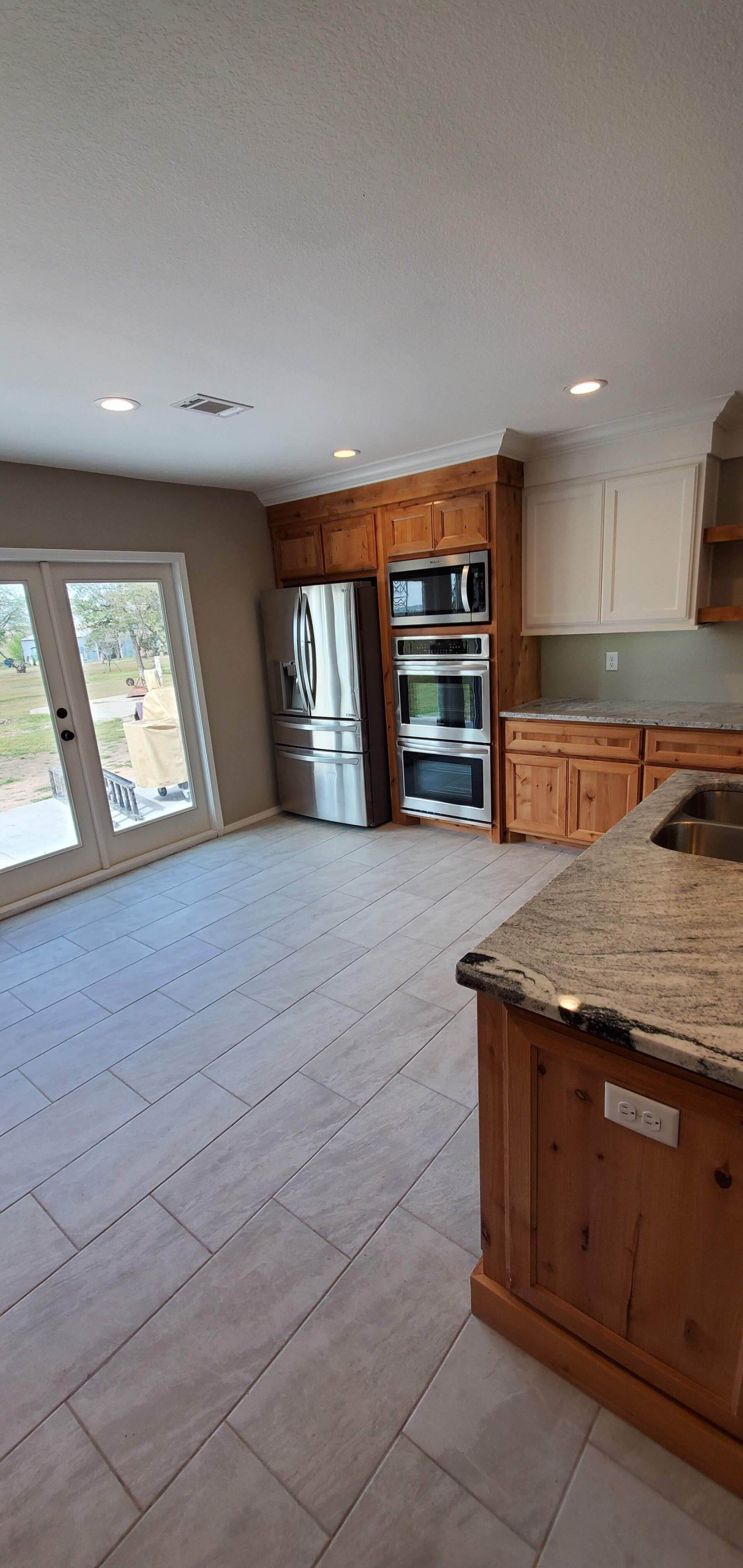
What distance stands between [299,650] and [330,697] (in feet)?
1.31

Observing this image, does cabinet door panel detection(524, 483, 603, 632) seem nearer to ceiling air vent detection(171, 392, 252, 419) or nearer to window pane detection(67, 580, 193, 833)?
ceiling air vent detection(171, 392, 252, 419)

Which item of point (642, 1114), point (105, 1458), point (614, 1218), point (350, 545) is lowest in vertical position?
point (105, 1458)

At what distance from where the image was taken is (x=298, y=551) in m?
4.58

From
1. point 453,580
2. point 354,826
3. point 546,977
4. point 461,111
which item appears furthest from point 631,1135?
point 354,826

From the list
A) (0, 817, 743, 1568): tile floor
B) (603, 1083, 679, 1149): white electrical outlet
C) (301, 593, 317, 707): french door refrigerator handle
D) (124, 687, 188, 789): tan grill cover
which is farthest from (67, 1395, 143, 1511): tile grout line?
(301, 593, 317, 707): french door refrigerator handle

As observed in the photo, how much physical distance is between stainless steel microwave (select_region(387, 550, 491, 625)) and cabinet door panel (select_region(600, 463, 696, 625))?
0.68 meters

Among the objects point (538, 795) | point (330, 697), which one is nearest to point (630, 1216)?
point (538, 795)

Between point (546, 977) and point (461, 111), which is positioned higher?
point (461, 111)

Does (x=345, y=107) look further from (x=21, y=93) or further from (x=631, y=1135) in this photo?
(x=631, y=1135)

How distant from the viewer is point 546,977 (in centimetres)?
110

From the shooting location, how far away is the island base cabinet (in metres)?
1.02

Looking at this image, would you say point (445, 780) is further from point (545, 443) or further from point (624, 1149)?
point (624, 1149)

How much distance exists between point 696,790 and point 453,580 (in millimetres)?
2173

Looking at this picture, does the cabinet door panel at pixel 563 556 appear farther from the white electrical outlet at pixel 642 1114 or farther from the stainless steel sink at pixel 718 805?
the white electrical outlet at pixel 642 1114
